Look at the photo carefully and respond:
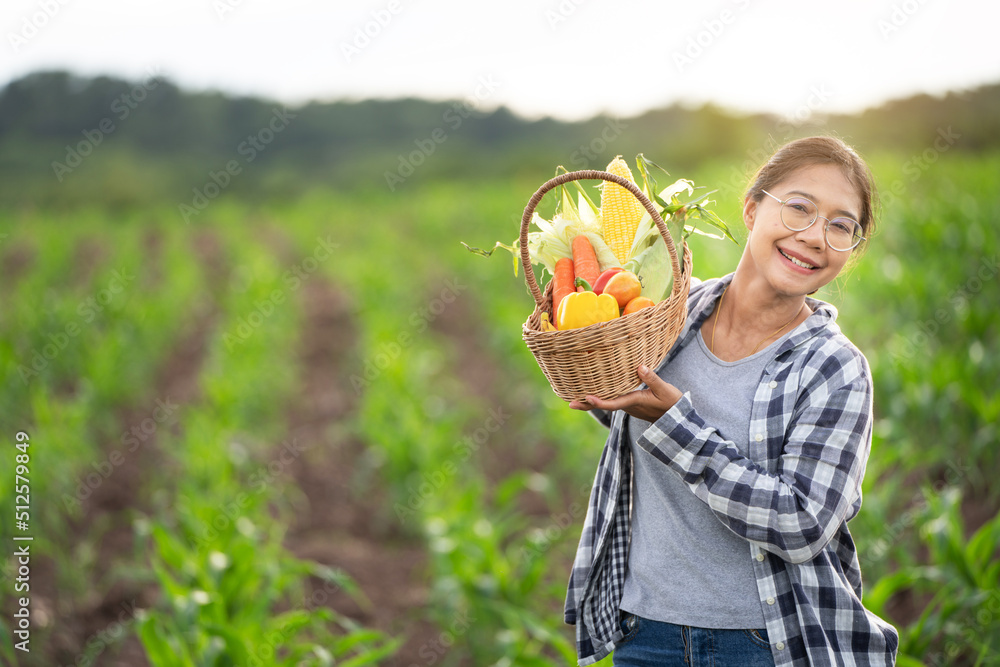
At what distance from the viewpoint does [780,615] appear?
1342 millimetres

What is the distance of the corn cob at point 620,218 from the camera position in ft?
5.16

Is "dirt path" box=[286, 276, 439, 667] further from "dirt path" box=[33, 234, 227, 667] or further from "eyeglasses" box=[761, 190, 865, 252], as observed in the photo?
"eyeglasses" box=[761, 190, 865, 252]

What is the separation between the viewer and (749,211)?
152 centimetres

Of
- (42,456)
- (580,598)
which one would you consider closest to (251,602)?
(580,598)

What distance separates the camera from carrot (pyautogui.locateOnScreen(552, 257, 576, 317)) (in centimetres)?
152

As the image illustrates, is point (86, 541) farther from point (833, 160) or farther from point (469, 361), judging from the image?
point (469, 361)
